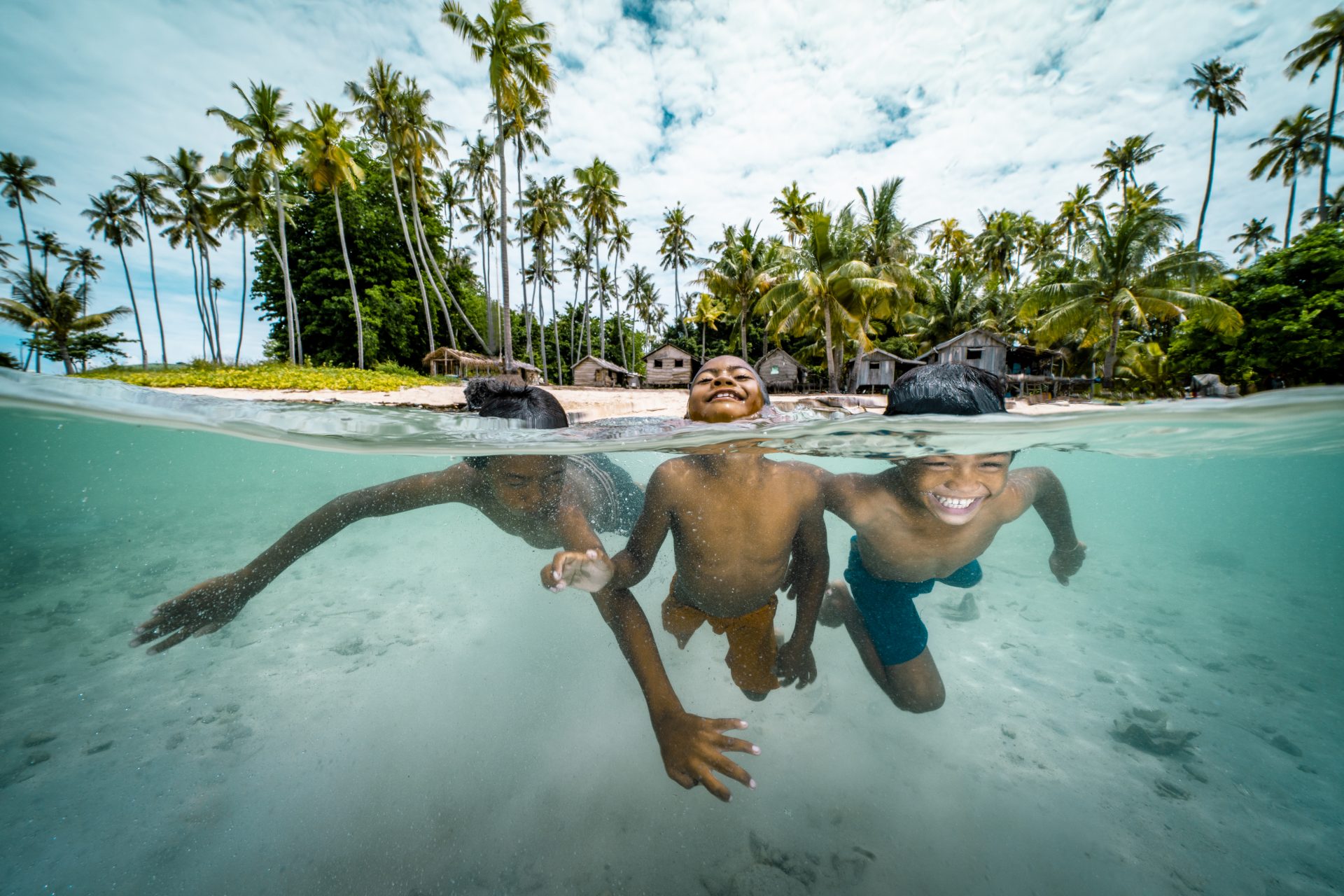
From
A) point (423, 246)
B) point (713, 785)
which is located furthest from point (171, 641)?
point (423, 246)

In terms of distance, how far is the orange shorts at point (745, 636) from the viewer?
144 inches

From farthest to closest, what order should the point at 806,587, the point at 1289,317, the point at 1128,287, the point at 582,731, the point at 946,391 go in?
the point at 1128,287, the point at 1289,317, the point at 582,731, the point at 946,391, the point at 806,587

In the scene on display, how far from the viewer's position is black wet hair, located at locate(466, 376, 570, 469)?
4695 millimetres

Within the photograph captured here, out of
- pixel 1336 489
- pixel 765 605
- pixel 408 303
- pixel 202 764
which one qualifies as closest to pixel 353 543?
pixel 202 764

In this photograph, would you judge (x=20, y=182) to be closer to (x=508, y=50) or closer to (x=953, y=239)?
(x=508, y=50)

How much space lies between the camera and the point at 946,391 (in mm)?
3574

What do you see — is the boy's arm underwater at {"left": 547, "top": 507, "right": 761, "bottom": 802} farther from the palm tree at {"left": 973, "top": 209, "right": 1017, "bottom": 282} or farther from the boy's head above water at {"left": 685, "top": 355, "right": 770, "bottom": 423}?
the palm tree at {"left": 973, "top": 209, "right": 1017, "bottom": 282}

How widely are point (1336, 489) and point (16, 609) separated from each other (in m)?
32.6

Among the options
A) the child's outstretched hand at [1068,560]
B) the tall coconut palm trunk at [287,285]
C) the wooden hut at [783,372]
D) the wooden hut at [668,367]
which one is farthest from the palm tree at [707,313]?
the child's outstretched hand at [1068,560]

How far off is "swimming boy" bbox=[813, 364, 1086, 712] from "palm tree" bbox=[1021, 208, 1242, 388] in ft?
52.8

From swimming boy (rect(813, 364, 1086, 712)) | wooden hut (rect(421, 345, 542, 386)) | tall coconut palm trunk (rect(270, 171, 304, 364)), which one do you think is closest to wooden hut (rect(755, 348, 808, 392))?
wooden hut (rect(421, 345, 542, 386))

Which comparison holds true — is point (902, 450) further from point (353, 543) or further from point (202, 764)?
point (353, 543)

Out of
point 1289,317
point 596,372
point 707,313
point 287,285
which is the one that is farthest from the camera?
point 707,313

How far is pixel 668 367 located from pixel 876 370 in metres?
12.8
